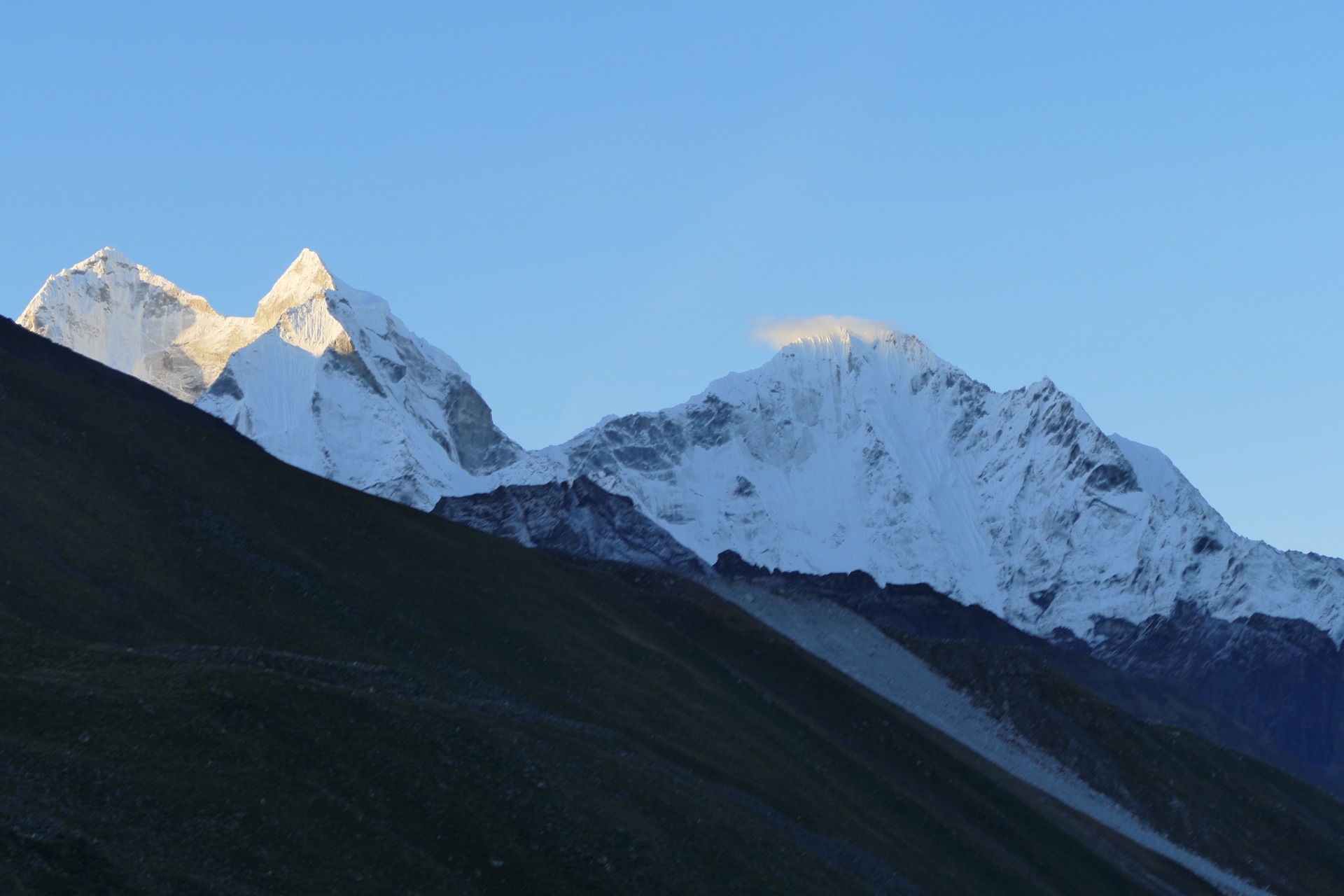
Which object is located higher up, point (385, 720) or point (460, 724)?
point (460, 724)

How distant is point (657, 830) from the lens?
48750mm

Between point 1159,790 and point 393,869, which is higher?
point 1159,790

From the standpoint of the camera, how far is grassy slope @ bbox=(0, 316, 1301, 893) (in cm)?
3616

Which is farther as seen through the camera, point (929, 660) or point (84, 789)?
point (929, 660)

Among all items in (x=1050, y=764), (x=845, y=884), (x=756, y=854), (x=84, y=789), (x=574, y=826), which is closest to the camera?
(x=84, y=789)

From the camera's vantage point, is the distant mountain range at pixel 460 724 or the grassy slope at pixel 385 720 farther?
the distant mountain range at pixel 460 724

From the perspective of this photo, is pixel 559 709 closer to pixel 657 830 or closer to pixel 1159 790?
pixel 657 830

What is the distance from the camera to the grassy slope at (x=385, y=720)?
36.2 metres

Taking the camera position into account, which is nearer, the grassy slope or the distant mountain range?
the grassy slope

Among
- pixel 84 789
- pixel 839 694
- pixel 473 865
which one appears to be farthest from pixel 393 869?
pixel 839 694

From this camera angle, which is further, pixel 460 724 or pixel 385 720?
pixel 460 724

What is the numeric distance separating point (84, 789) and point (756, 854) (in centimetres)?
2502

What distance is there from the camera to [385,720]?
146ft

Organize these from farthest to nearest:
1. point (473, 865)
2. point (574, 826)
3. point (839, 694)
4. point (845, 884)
→ point (839, 694)
point (845, 884)
point (574, 826)
point (473, 865)
